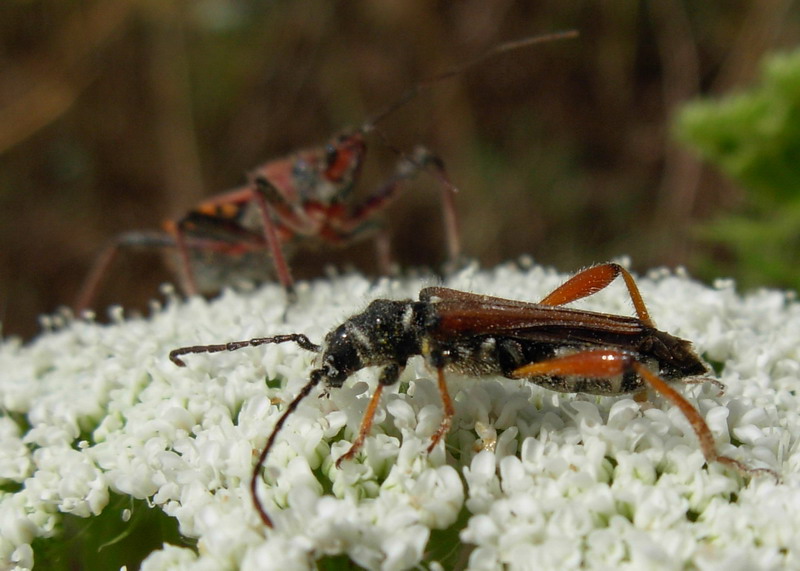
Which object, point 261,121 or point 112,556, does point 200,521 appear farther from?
point 261,121

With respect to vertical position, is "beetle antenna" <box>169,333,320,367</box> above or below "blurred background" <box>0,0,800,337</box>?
below

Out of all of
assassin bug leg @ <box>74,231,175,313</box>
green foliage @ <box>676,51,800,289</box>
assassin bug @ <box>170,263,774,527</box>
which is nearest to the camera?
assassin bug @ <box>170,263,774,527</box>

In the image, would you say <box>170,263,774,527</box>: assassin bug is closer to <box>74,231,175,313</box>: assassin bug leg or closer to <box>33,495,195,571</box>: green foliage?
<box>33,495,195,571</box>: green foliage

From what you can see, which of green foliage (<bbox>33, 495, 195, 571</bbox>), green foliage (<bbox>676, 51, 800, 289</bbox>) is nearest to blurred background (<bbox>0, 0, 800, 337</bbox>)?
green foliage (<bbox>676, 51, 800, 289</bbox>)

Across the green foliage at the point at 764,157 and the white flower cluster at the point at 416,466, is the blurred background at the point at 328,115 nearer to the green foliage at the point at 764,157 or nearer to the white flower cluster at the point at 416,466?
the green foliage at the point at 764,157

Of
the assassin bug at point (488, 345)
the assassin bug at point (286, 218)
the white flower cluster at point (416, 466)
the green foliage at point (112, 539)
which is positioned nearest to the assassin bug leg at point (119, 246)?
the assassin bug at point (286, 218)

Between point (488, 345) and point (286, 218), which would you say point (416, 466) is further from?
point (286, 218)

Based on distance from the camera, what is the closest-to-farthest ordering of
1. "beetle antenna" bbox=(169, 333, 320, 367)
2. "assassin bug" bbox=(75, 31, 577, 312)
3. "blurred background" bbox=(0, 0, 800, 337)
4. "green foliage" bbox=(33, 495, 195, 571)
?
"beetle antenna" bbox=(169, 333, 320, 367) < "green foliage" bbox=(33, 495, 195, 571) < "assassin bug" bbox=(75, 31, 577, 312) < "blurred background" bbox=(0, 0, 800, 337)

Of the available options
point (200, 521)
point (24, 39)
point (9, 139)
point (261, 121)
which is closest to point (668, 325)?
point (200, 521)
